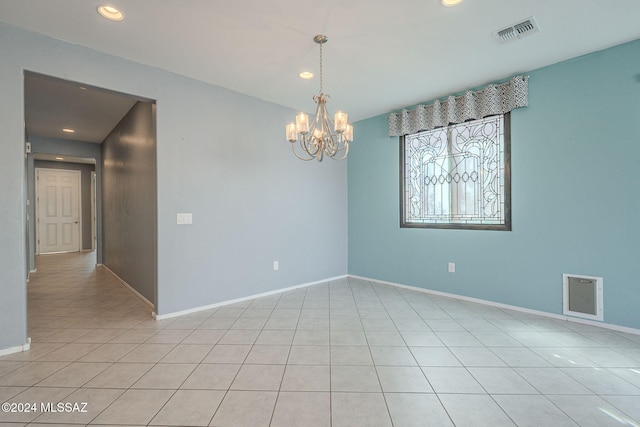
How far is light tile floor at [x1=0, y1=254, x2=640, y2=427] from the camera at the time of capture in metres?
1.67

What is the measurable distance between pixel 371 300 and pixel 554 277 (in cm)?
203

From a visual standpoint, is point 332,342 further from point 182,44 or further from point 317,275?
point 182,44

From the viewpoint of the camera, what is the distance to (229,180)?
3744 millimetres

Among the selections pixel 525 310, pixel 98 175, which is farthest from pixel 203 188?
pixel 98 175

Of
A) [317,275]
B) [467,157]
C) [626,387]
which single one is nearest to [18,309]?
[317,275]

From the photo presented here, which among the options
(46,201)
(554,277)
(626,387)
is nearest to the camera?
(626,387)

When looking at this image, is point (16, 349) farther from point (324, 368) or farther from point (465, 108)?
point (465, 108)

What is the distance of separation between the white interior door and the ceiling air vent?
10539 mm

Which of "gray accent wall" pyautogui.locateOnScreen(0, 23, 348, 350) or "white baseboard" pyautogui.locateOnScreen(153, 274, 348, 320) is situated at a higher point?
"gray accent wall" pyautogui.locateOnScreen(0, 23, 348, 350)

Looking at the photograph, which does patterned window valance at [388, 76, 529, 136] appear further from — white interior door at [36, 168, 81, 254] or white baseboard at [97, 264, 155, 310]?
white interior door at [36, 168, 81, 254]

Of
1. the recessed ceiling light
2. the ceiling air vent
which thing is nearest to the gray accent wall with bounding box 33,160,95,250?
the recessed ceiling light

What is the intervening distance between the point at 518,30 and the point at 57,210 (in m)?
10.8

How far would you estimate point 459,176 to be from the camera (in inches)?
155

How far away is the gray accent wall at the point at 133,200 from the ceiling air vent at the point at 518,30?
3528 millimetres
